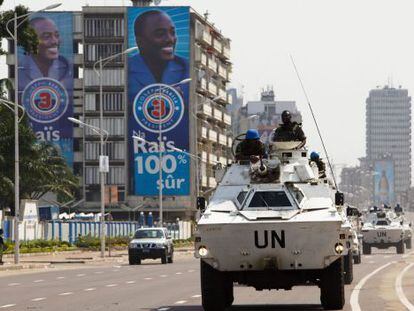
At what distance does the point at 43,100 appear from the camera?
135 m

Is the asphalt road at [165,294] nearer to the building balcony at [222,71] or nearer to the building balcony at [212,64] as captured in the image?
the building balcony at [212,64]

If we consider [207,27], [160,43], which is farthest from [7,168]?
[207,27]

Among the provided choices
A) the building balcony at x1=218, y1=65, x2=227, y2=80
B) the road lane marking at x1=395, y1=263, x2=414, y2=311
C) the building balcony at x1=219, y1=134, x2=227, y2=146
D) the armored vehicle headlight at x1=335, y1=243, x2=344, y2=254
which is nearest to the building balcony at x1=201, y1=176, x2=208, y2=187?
the building balcony at x1=219, y1=134, x2=227, y2=146

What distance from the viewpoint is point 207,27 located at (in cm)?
14325

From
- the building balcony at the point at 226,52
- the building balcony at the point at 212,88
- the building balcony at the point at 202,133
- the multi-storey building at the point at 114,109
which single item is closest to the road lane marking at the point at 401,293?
the multi-storey building at the point at 114,109

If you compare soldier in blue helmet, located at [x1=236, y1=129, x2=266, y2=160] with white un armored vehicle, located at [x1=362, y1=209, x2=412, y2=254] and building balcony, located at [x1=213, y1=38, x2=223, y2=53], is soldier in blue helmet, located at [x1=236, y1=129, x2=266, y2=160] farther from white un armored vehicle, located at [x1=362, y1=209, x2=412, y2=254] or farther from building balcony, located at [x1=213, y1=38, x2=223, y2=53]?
building balcony, located at [x1=213, y1=38, x2=223, y2=53]

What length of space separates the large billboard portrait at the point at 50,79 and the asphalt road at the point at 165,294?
9502 cm

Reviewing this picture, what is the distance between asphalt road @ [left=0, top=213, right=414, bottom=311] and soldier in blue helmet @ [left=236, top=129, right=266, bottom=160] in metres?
2.63

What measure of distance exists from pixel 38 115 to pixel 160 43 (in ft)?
47.0

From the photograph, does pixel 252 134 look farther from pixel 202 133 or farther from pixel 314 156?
pixel 202 133

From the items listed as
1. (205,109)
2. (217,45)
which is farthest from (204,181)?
(217,45)

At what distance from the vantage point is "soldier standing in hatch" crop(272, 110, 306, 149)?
25.1m

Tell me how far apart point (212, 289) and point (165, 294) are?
761cm

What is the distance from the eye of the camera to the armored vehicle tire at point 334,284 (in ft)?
71.8
